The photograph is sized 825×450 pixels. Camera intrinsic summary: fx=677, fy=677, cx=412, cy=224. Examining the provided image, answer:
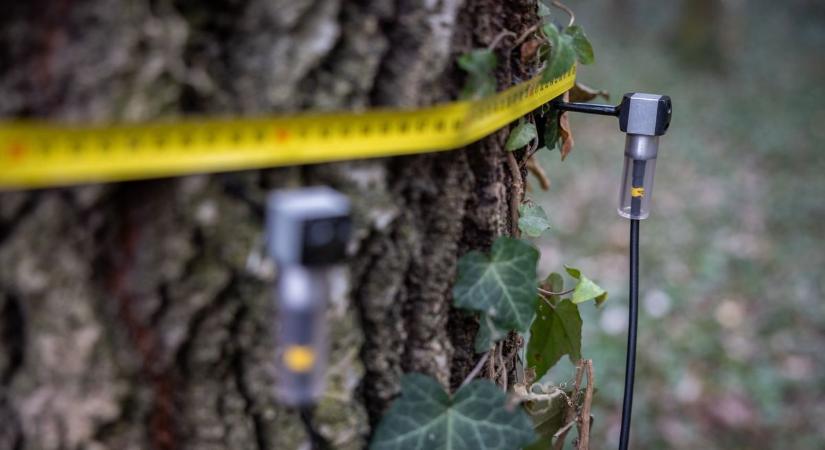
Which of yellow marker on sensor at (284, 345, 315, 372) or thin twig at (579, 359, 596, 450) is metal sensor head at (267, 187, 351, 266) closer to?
yellow marker on sensor at (284, 345, 315, 372)

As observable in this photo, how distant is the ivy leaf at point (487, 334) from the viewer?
92cm

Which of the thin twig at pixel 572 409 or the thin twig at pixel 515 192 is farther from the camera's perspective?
the thin twig at pixel 572 409

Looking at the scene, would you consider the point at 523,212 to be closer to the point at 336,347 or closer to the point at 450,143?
the point at 450,143

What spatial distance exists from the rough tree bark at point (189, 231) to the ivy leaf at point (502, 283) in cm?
10

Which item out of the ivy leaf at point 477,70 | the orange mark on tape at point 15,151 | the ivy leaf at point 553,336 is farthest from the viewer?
the ivy leaf at point 553,336

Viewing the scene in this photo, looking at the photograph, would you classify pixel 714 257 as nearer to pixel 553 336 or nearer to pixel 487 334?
pixel 553 336

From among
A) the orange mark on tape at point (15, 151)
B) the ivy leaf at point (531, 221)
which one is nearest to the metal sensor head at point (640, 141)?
the ivy leaf at point (531, 221)

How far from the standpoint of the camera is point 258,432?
74 centimetres

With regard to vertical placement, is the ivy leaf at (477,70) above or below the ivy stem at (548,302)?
above

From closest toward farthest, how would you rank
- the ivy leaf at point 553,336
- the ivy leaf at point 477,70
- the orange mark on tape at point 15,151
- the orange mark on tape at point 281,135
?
the orange mark on tape at point 15,151 < the orange mark on tape at point 281,135 < the ivy leaf at point 477,70 < the ivy leaf at point 553,336

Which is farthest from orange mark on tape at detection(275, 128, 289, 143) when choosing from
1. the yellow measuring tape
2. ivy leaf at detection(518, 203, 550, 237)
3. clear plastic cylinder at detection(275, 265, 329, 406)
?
ivy leaf at detection(518, 203, 550, 237)

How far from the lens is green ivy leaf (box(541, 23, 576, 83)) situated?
0.92m

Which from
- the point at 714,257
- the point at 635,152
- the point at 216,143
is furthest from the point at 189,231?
the point at 714,257

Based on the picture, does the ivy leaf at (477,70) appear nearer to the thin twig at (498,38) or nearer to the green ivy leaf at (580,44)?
the thin twig at (498,38)
